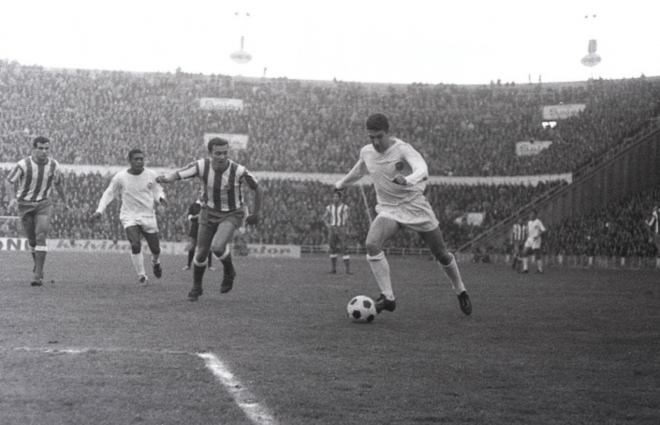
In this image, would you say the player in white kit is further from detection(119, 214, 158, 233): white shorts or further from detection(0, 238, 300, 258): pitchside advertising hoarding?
detection(0, 238, 300, 258): pitchside advertising hoarding

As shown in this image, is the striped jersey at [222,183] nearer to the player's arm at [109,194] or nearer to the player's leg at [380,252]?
the player's leg at [380,252]

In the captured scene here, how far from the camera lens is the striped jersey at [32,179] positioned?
13500 millimetres

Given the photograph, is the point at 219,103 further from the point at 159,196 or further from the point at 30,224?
the point at 30,224

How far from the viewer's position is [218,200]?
11820mm

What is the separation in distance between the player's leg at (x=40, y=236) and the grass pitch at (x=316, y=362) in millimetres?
1282

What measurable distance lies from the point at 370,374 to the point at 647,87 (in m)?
44.3

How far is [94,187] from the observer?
41062 mm

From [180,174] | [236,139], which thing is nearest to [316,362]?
[180,174]

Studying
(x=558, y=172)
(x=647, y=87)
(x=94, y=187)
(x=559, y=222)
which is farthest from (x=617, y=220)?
(x=94, y=187)

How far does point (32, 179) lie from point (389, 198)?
6257 mm

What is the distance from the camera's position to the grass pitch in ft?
15.8

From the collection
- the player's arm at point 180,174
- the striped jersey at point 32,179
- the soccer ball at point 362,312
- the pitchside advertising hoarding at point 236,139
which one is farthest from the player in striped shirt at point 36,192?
the pitchside advertising hoarding at point 236,139

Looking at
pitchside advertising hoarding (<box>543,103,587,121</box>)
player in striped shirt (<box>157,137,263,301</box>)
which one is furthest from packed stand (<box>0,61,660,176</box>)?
player in striped shirt (<box>157,137,263,301</box>)

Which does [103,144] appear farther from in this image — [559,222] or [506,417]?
[506,417]
